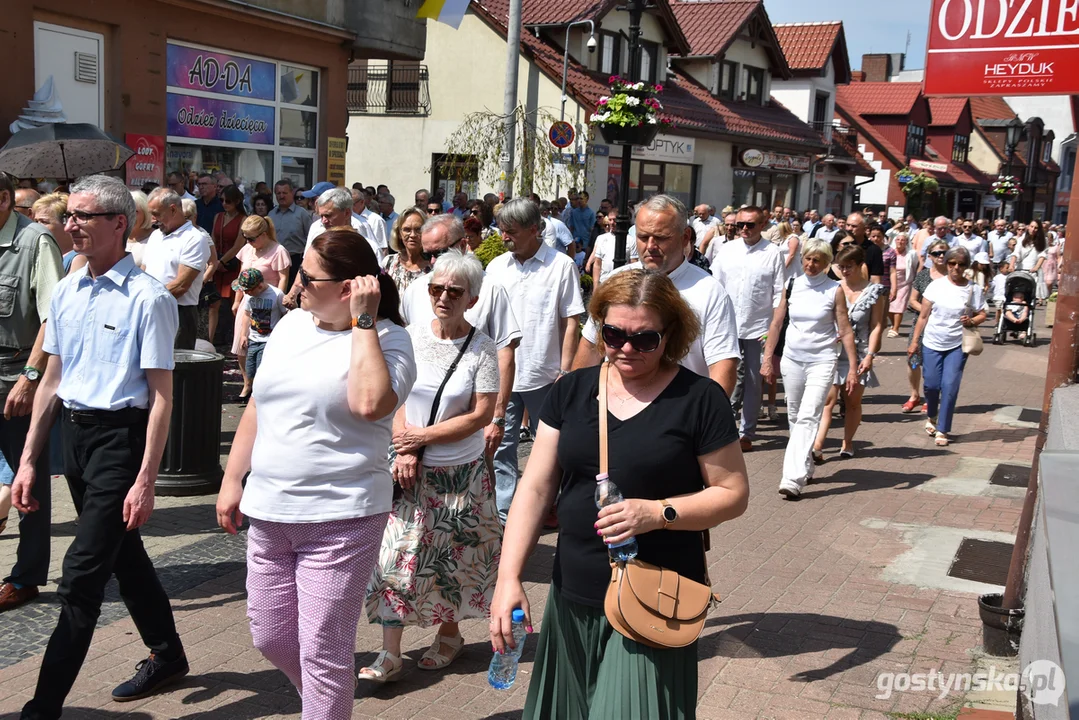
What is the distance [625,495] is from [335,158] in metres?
16.9

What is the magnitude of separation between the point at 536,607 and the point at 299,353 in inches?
98.0

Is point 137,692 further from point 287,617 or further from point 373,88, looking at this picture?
point 373,88

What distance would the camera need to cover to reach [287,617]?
3578mm

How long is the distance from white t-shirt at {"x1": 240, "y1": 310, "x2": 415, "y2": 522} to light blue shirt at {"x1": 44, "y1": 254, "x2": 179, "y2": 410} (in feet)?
2.48

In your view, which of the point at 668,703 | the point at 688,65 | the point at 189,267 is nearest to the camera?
the point at 668,703

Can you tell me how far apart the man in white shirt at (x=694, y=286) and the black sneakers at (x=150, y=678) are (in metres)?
2.14

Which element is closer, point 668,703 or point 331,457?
point 668,703

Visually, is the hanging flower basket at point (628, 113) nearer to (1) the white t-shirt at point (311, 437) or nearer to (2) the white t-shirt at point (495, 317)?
(2) the white t-shirt at point (495, 317)

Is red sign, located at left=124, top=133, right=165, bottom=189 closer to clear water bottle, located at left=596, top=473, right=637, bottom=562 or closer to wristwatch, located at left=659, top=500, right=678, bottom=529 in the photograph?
clear water bottle, located at left=596, top=473, right=637, bottom=562

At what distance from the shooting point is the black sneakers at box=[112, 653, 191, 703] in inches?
172

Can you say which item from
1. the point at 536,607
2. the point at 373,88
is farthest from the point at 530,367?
the point at 373,88

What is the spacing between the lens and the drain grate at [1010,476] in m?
8.88

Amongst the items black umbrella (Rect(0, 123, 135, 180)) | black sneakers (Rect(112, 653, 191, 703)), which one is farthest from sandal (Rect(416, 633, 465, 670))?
black umbrella (Rect(0, 123, 135, 180))

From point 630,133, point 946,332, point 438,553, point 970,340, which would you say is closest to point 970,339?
point 970,340
